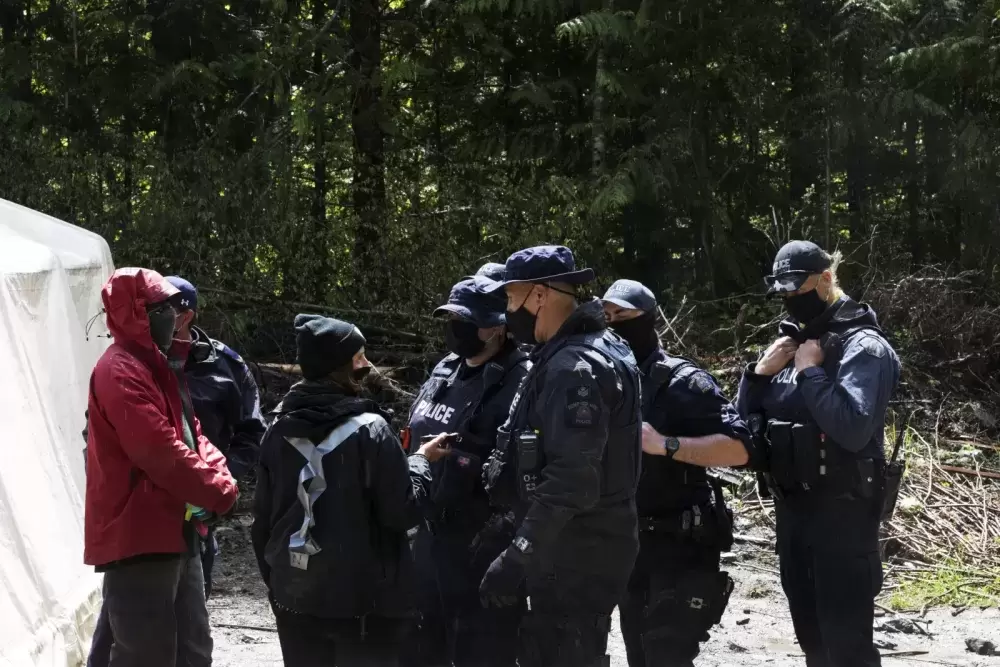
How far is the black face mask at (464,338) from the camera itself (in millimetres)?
4699

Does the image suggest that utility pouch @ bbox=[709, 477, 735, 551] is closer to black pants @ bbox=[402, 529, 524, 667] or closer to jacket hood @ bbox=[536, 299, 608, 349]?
black pants @ bbox=[402, 529, 524, 667]

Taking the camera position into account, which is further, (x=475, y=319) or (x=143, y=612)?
(x=475, y=319)

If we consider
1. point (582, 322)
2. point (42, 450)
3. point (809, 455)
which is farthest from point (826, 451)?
point (42, 450)

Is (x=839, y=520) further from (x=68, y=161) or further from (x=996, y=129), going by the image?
(x=68, y=161)

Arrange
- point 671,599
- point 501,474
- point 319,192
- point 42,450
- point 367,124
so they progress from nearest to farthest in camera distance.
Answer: point 501,474, point 671,599, point 42,450, point 367,124, point 319,192

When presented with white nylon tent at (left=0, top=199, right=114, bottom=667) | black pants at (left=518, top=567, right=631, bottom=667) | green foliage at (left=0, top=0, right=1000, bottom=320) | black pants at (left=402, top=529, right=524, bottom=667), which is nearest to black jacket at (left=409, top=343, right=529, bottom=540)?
black pants at (left=402, top=529, right=524, bottom=667)

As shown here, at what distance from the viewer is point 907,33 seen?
12.8 meters

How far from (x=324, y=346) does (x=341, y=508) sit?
56 cm

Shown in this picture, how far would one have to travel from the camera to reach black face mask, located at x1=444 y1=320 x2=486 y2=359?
4.70 m

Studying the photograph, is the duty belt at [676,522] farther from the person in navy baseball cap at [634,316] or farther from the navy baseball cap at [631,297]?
the navy baseball cap at [631,297]

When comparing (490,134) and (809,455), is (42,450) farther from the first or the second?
(490,134)

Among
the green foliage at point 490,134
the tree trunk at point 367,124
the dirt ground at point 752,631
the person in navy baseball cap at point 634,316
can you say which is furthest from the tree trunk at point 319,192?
the person in navy baseball cap at point 634,316

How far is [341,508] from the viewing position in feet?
12.2

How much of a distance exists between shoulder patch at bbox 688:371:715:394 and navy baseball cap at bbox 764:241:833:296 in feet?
1.50
